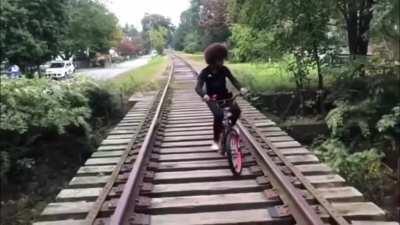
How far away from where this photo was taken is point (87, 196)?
21.6 ft

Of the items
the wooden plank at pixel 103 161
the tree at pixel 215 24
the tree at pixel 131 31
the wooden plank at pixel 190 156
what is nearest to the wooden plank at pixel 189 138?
the wooden plank at pixel 190 156

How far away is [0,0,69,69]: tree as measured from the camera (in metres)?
32.1

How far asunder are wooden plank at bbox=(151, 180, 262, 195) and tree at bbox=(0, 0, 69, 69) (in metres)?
25.0

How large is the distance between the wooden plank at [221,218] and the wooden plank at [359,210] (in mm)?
646

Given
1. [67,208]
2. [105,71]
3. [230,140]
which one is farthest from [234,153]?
[105,71]

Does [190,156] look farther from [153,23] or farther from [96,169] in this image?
[153,23]

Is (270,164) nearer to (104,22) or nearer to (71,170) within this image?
(71,170)

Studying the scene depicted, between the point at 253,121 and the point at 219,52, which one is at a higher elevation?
the point at 219,52

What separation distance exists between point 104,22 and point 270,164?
→ 71.4 meters

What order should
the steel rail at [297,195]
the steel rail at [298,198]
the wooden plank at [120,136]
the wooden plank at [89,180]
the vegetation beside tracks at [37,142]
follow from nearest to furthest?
1. the steel rail at [298,198]
2. the steel rail at [297,195]
3. the wooden plank at [89,180]
4. the wooden plank at [120,136]
5. the vegetation beside tracks at [37,142]

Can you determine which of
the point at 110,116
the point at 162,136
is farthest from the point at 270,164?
the point at 110,116

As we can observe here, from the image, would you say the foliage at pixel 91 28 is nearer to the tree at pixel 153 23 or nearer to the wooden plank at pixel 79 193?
the wooden plank at pixel 79 193

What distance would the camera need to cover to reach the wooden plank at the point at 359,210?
217 inches

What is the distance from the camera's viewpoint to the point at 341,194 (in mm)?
6285
